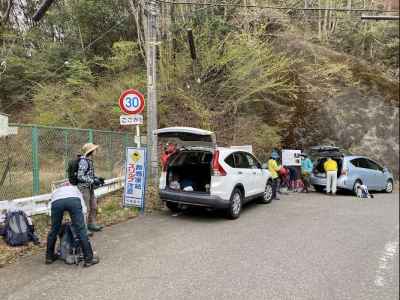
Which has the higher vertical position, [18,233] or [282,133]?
[282,133]

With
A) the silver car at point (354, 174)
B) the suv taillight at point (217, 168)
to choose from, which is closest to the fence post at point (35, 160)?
the suv taillight at point (217, 168)

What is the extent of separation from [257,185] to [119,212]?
3.74 m

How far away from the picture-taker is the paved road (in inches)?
155

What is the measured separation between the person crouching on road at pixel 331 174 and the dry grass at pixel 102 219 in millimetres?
6564

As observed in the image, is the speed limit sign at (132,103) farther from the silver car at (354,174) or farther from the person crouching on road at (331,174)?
the silver car at (354,174)

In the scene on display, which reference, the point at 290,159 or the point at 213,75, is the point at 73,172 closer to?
the point at 290,159

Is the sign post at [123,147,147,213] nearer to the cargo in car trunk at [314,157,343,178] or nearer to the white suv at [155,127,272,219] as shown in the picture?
the white suv at [155,127,272,219]

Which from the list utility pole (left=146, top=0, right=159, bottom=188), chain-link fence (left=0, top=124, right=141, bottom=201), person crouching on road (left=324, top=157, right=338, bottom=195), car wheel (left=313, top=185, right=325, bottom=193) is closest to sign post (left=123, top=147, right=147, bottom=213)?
utility pole (left=146, top=0, right=159, bottom=188)

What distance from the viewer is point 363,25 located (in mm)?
20953

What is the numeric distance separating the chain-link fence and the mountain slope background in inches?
223

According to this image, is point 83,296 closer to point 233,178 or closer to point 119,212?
→ point 119,212

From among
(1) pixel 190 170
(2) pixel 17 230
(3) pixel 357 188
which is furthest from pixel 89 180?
(3) pixel 357 188

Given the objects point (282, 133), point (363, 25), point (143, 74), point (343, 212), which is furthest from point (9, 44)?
point (363, 25)

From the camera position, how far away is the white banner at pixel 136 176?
7930 millimetres
